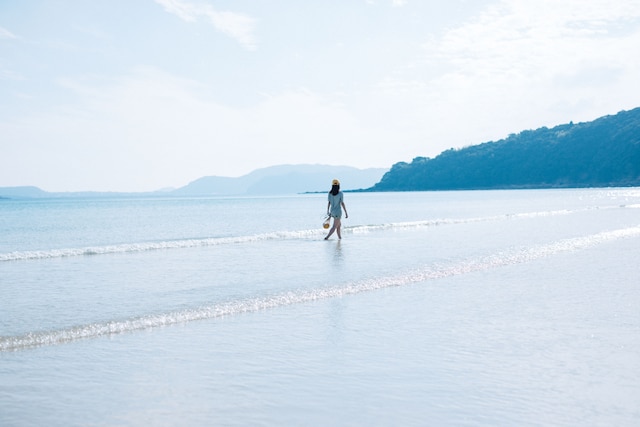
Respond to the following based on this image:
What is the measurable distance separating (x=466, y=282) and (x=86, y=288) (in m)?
7.97

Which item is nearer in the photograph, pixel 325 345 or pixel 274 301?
pixel 325 345

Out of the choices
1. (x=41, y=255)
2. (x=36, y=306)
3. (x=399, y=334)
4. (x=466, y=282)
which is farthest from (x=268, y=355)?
(x=41, y=255)

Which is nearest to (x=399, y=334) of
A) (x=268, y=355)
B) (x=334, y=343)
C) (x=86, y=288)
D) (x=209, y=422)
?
(x=334, y=343)

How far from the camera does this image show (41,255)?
20.7m

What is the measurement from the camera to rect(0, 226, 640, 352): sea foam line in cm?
812

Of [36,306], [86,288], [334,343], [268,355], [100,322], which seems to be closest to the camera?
[268,355]

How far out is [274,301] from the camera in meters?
10.8

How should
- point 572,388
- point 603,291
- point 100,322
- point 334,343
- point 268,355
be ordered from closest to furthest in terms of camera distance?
point 572,388 < point 268,355 < point 334,343 < point 100,322 < point 603,291

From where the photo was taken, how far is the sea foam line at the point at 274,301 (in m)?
8.12

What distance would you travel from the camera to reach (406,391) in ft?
19.0

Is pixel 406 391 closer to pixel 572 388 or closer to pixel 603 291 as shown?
pixel 572 388

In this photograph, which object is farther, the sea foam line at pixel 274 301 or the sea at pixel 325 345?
the sea foam line at pixel 274 301

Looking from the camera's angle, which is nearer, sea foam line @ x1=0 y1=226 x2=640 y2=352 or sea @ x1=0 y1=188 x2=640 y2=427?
sea @ x1=0 y1=188 x2=640 y2=427

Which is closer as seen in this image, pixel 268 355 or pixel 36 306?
pixel 268 355
